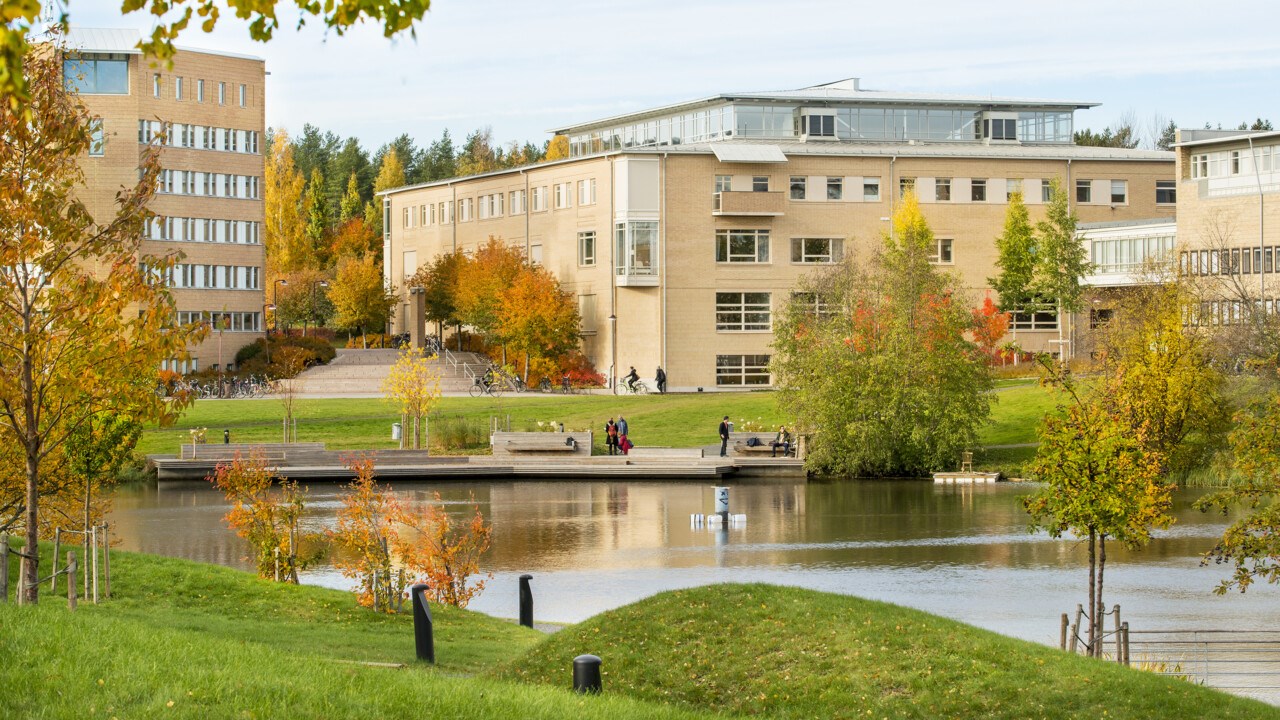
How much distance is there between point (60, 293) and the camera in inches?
689

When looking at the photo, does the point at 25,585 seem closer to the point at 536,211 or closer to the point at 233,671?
the point at 233,671

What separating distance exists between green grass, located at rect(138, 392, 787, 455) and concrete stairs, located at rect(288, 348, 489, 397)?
6.11 metres

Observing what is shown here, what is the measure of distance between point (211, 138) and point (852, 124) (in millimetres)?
36209

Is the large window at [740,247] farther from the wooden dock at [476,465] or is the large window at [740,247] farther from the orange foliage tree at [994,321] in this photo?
the wooden dock at [476,465]

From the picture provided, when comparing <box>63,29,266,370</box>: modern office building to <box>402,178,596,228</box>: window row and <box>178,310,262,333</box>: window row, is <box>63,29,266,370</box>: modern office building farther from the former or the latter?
<box>402,178,596,228</box>: window row

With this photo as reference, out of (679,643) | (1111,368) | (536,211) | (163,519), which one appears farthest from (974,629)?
(536,211)

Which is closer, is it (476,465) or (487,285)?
(476,465)

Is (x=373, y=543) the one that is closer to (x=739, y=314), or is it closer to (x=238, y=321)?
(x=739, y=314)

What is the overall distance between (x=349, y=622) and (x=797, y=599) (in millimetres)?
6980

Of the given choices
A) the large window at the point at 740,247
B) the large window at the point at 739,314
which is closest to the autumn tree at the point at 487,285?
the large window at the point at 740,247

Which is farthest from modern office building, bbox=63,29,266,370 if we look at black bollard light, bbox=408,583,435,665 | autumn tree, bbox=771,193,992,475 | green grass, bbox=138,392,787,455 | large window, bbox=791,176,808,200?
black bollard light, bbox=408,583,435,665

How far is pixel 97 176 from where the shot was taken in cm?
7919

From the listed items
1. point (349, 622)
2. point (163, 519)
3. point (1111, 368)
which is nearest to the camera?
point (349, 622)

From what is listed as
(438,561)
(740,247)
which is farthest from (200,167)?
(438,561)
